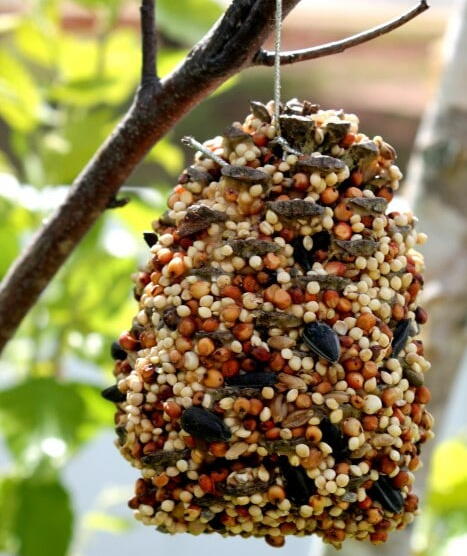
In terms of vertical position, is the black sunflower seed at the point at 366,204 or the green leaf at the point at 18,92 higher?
the green leaf at the point at 18,92

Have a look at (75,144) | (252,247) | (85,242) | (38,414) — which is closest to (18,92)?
(75,144)

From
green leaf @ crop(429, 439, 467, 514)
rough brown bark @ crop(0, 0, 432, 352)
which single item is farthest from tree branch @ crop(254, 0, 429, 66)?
green leaf @ crop(429, 439, 467, 514)

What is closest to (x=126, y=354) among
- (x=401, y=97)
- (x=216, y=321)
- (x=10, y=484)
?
(x=216, y=321)

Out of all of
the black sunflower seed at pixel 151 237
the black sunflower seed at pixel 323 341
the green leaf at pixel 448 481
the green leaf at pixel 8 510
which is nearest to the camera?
the black sunflower seed at pixel 323 341

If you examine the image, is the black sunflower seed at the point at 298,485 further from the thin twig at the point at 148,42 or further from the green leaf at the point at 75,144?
the green leaf at the point at 75,144

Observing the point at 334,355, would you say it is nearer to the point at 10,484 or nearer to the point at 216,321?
the point at 216,321

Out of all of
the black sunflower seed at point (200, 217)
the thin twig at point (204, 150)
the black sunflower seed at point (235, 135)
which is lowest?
the black sunflower seed at point (200, 217)

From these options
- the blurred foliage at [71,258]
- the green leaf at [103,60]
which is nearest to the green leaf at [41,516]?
the blurred foliage at [71,258]
